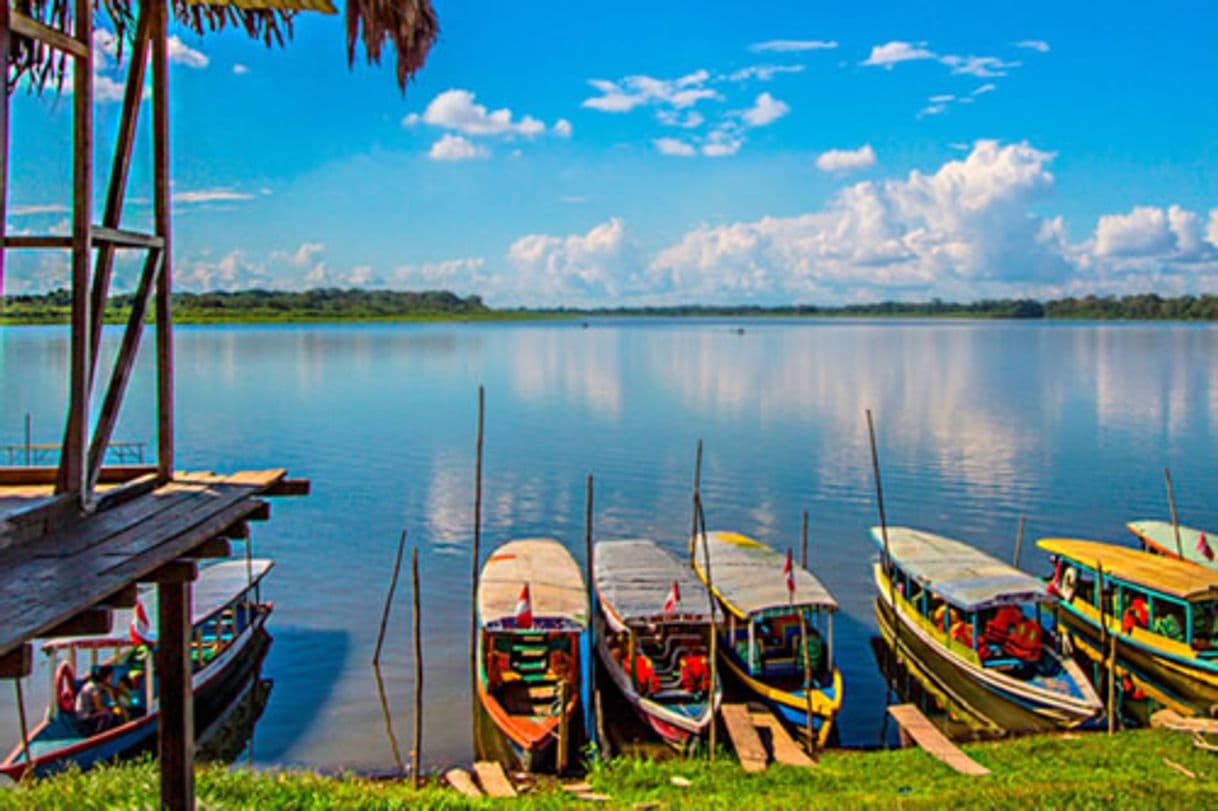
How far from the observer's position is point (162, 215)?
20.6ft

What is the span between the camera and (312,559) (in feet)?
83.8

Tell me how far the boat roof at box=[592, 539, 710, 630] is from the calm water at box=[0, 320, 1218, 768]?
3200 mm

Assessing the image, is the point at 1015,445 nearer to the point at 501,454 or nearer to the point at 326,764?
the point at 501,454

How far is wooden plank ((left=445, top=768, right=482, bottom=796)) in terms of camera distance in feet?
40.6

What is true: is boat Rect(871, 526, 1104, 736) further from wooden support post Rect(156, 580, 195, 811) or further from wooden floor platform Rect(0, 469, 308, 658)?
wooden floor platform Rect(0, 469, 308, 658)

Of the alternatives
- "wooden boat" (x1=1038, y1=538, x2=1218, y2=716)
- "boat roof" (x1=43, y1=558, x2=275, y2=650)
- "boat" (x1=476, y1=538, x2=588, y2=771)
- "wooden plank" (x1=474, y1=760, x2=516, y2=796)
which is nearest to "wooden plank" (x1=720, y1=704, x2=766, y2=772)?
"boat" (x1=476, y1=538, x2=588, y2=771)

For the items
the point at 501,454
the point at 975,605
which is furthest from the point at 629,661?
the point at 501,454

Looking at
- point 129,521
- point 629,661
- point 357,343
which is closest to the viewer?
point 129,521

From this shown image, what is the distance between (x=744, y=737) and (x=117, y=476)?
9.95 metres

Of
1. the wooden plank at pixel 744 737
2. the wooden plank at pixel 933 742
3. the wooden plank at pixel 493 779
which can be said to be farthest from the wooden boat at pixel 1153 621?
the wooden plank at pixel 493 779

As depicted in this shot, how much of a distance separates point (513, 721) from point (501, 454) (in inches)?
1006

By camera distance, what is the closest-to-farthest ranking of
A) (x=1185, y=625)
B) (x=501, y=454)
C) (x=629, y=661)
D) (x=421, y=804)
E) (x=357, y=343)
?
(x=421, y=804)
(x=629, y=661)
(x=1185, y=625)
(x=501, y=454)
(x=357, y=343)

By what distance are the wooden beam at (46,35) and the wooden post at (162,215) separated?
0.71 meters

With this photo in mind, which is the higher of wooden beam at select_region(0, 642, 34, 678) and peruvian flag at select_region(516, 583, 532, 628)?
wooden beam at select_region(0, 642, 34, 678)
